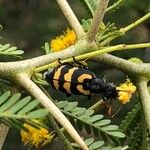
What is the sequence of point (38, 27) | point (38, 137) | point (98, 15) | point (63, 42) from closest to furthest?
point (98, 15)
point (38, 137)
point (63, 42)
point (38, 27)

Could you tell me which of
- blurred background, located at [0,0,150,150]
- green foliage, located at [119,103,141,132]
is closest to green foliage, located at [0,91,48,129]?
green foliage, located at [119,103,141,132]

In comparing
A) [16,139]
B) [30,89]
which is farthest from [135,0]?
[30,89]

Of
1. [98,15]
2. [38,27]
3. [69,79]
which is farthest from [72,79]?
[38,27]

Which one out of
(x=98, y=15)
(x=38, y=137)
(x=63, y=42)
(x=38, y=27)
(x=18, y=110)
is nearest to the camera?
(x=18, y=110)

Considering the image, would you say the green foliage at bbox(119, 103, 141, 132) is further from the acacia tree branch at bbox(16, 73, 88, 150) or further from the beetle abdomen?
the acacia tree branch at bbox(16, 73, 88, 150)

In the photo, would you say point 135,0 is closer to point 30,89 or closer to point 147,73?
point 147,73

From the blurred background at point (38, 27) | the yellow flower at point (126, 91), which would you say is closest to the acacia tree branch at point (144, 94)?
the yellow flower at point (126, 91)

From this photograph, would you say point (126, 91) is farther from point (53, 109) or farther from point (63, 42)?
point (53, 109)

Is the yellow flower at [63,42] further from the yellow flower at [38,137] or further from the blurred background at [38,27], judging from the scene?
the blurred background at [38,27]
